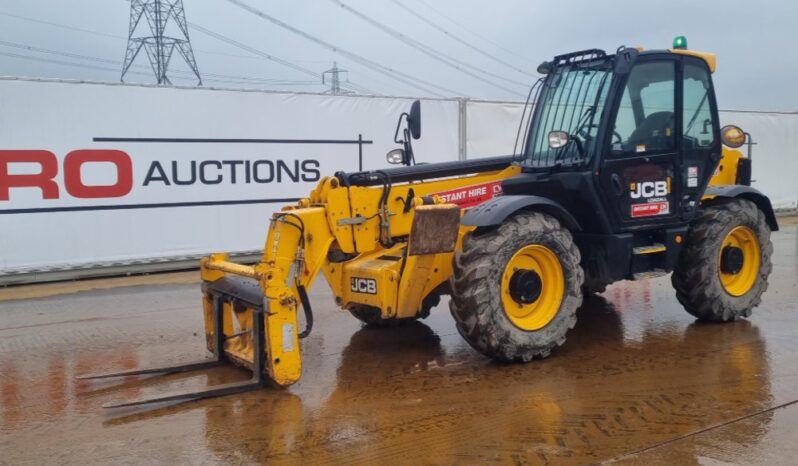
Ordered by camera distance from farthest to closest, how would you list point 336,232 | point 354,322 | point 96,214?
point 96,214 < point 354,322 < point 336,232

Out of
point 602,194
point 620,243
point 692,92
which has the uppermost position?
point 692,92

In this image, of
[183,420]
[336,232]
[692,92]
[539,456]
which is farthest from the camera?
[692,92]

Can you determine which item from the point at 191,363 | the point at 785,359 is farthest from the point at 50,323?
the point at 785,359

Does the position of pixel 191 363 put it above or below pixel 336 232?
below

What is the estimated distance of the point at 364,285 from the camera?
5766mm

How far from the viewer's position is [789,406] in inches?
189

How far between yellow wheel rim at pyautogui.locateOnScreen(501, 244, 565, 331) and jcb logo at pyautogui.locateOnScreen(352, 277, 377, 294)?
3.22ft

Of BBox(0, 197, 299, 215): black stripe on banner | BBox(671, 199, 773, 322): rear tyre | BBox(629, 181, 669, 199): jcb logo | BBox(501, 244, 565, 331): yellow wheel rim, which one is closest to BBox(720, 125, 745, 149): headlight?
BBox(671, 199, 773, 322): rear tyre

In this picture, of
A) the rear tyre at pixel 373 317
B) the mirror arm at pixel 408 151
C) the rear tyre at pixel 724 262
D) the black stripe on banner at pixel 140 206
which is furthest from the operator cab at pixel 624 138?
the black stripe on banner at pixel 140 206

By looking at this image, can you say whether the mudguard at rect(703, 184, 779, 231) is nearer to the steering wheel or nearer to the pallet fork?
the steering wheel

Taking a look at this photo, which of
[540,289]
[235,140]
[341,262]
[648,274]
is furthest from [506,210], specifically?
[235,140]

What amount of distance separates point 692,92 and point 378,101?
6.78 metres

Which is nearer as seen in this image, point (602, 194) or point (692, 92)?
point (602, 194)

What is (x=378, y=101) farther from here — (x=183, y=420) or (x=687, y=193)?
(x=183, y=420)
